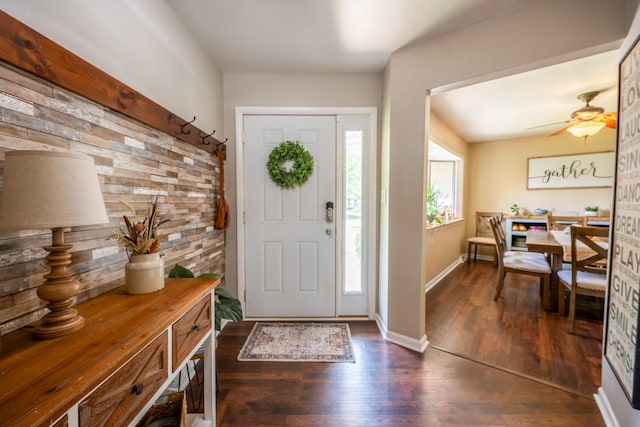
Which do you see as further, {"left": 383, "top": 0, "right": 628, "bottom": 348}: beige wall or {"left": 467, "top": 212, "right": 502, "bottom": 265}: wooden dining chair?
{"left": 467, "top": 212, "right": 502, "bottom": 265}: wooden dining chair

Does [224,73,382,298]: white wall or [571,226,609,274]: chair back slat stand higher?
[224,73,382,298]: white wall

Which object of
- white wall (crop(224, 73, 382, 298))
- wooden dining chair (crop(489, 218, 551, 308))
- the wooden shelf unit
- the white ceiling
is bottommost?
wooden dining chair (crop(489, 218, 551, 308))

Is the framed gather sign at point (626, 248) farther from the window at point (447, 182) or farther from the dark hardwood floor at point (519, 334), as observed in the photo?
the window at point (447, 182)

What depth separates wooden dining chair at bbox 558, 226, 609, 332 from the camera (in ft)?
7.06

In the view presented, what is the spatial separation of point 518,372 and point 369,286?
126 cm

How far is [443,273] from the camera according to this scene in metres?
4.21

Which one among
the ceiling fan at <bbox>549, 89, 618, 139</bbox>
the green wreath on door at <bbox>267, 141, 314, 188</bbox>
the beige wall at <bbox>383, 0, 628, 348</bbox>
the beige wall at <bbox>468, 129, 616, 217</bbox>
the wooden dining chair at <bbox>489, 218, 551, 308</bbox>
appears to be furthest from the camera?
the beige wall at <bbox>468, 129, 616, 217</bbox>

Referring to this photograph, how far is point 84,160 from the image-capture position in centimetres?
78

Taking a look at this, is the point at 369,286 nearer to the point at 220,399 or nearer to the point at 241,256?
the point at 241,256

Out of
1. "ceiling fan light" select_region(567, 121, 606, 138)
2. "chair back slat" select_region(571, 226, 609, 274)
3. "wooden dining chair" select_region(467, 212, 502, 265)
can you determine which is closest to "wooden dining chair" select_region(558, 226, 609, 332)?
"chair back slat" select_region(571, 226, 609, 274)

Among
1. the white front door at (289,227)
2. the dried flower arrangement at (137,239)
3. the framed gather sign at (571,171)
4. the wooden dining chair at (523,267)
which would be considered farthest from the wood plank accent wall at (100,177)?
the framed gather sign at (571,171)

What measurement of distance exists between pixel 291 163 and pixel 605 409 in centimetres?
266

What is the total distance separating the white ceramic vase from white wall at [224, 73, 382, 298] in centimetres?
158

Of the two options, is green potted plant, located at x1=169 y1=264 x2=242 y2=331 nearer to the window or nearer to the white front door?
the white front door
